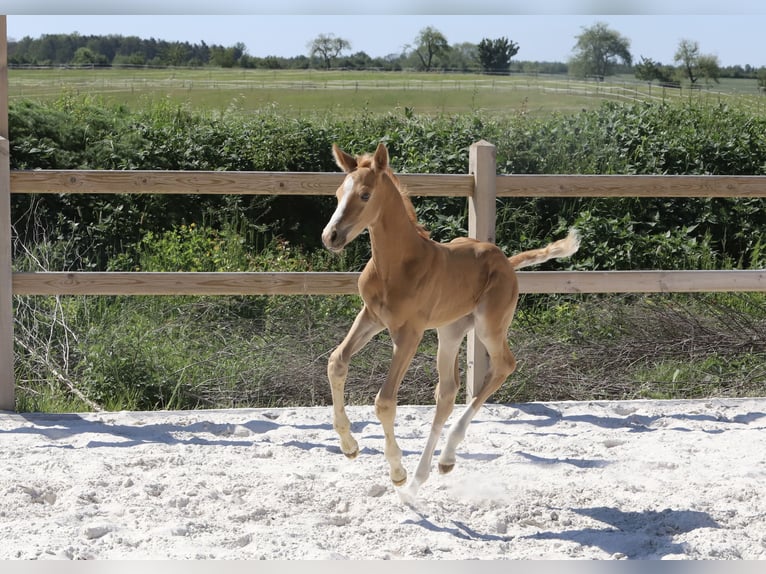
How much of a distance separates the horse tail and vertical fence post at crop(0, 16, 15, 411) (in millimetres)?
3123

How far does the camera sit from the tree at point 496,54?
15125mm

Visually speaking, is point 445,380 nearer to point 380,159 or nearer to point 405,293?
point 405,293

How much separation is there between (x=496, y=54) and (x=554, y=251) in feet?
39.0

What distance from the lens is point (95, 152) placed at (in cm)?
917

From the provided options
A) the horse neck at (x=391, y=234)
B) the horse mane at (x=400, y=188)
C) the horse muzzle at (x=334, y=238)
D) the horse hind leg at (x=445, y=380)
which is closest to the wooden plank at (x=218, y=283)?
the horse hind leg at (x=445, y=380)

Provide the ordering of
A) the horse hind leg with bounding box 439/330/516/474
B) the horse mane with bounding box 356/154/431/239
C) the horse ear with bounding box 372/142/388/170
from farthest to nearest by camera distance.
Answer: the horse hind leg with bounding box 439/330/516/474, the horse mane with bounding box 356/154/431/239, the horse ear with bounding box 372/142/388/170

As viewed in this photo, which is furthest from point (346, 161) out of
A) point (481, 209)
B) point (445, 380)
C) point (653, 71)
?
point (653, 71)

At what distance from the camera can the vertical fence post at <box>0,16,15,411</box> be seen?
17.8ft

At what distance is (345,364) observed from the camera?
3699 mm

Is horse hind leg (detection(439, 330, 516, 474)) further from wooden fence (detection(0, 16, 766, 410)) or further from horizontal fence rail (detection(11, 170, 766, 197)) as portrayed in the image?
horizontal fence rail (detection(11, 170, 766, 197))

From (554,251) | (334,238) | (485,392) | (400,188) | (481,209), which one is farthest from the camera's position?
(481,209)

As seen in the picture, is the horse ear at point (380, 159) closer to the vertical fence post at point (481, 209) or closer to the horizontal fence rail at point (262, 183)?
the horizontal fence rail at point (262, 183)

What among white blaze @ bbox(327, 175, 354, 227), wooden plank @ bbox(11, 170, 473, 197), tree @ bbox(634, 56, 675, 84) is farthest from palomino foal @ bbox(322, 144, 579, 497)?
tree @ bbox(634, 56, 675, 84)

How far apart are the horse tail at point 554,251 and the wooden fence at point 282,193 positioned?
1.15 metres
